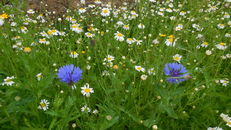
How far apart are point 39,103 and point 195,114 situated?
3.22ft

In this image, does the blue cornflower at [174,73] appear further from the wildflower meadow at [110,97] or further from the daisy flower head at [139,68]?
the daisy flower head at [139,68]

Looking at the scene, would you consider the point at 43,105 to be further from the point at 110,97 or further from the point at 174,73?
the point at 174,73

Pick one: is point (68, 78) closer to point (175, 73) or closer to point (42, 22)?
point (175, 73)

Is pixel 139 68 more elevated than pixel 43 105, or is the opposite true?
pixel 139 68

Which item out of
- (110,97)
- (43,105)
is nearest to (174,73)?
(110,97)

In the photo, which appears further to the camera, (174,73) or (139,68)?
(139,68)

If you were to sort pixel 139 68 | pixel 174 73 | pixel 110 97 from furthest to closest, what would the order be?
pixel 139 68 → pixel 110 97 → pixel 174 73

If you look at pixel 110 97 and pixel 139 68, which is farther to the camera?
pixel 139 68

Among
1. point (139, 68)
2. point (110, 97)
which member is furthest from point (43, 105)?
point (139, 68)

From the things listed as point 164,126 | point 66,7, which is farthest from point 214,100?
point 66,7

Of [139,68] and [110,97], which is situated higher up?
[139,68]

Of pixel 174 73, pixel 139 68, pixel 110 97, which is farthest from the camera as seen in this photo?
pixel 139 68

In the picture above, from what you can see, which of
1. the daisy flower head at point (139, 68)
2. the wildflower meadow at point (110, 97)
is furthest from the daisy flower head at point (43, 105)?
the daisy flower head at point (139, 68)

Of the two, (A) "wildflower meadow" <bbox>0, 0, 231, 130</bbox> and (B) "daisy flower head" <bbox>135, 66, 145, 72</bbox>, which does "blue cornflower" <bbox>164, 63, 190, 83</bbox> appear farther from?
(B) "daisy flower head" <bbox>135, 66, 145, 72</bbox>
